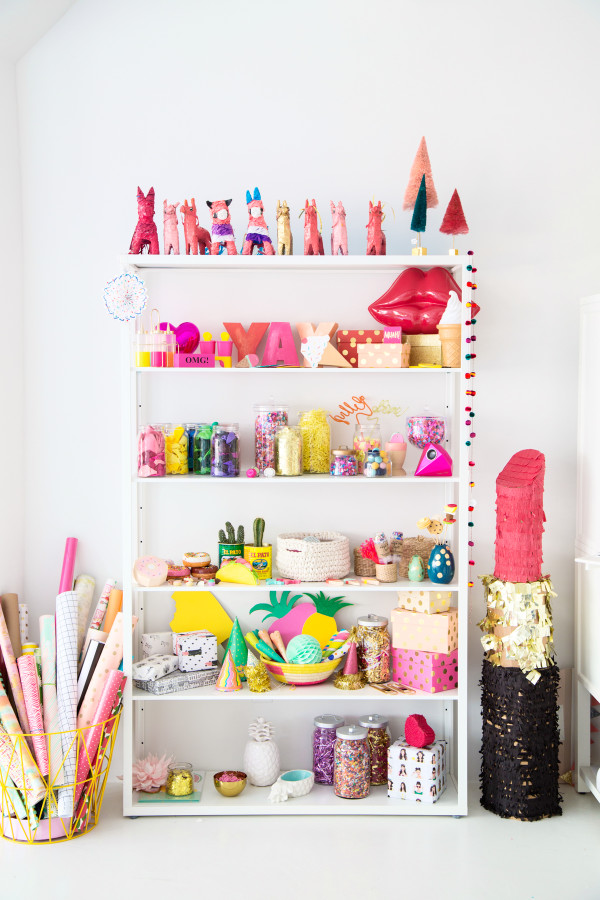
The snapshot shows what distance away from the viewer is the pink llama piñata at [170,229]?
2.73 metres

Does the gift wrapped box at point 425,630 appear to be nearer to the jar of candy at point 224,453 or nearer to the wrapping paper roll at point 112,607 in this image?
the jar of candy at point 224,453

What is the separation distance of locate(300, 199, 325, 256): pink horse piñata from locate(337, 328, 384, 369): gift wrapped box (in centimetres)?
28

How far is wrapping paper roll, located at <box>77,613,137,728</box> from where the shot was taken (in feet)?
8.84

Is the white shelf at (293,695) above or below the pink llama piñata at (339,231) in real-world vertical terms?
below

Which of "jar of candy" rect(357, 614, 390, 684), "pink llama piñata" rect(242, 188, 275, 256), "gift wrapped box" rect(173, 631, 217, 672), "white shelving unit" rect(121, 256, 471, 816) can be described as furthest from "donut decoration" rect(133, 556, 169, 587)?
"pink llama piñata" rect(242, 188, 275, 256)

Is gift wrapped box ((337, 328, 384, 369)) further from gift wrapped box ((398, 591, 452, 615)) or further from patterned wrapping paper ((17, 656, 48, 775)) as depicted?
patterned wrapping paper ((17, 656, 48, 775))

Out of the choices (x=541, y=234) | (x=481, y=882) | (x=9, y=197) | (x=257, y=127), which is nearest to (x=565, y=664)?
(x=481, y=882)

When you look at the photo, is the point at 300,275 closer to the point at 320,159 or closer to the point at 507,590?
the point at 320,159

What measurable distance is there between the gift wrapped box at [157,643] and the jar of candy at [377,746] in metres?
0.71

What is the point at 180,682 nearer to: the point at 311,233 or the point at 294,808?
the point at 294,808

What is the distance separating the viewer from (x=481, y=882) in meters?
2.30

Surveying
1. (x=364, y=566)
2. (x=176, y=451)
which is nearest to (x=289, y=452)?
(x=176, y=451)

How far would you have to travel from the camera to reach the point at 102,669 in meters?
2.74

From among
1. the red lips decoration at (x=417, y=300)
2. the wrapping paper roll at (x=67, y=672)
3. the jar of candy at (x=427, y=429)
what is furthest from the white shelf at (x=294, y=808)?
the red lips decoration at (x=417, y=300)
